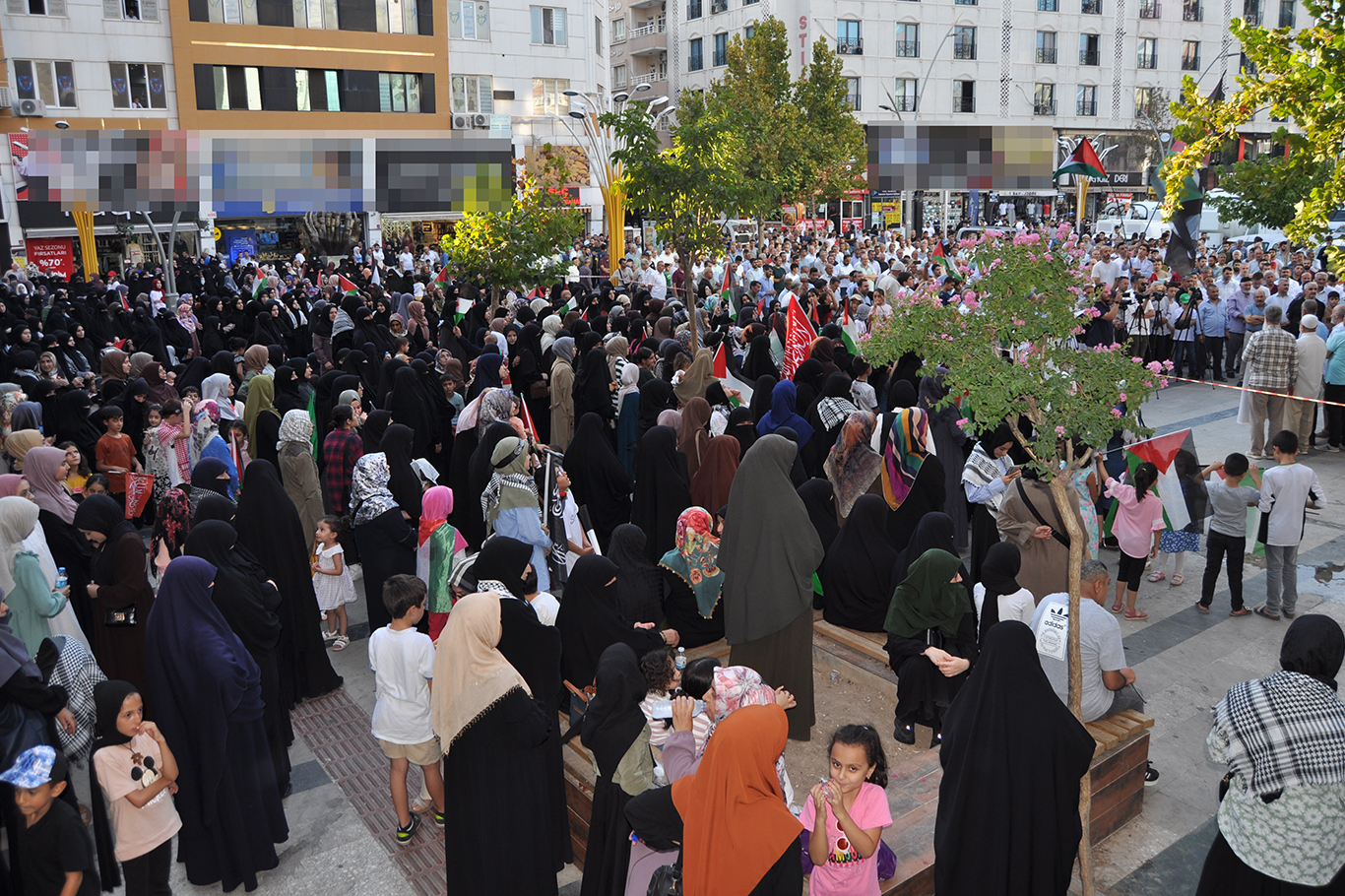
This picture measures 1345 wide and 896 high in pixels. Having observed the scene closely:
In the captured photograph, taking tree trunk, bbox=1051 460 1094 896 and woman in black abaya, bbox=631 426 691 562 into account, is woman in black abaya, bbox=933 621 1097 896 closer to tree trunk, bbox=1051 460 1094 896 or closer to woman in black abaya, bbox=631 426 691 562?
tree trunk, bbox=1051 460 1094 896

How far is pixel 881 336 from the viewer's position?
5.17 metres

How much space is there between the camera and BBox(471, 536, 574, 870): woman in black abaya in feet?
14.4

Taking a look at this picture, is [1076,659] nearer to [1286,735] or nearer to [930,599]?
[930,599]

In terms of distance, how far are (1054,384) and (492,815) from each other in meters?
3.10

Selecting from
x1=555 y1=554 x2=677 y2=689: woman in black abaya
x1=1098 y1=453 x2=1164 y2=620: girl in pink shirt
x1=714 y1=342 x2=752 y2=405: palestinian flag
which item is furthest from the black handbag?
x1=714 y1=342 x2=752 y2=405: palestinian flag

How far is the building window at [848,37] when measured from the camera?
46.4 meters

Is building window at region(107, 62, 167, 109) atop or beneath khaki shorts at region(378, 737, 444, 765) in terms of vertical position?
atop

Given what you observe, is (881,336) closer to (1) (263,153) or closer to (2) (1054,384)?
(2) (1054,384)

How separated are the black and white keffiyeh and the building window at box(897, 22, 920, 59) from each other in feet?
160

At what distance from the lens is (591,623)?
15.8ft

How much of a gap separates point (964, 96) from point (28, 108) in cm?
3931

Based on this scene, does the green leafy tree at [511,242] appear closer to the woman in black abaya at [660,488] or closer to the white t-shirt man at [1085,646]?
the woman in black abaya at [660,488]

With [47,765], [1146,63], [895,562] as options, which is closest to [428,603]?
[47,765]

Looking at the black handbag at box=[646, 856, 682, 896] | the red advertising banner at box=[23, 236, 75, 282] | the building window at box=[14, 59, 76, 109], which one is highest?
the building window at box=[14, 59, 76, 109]
